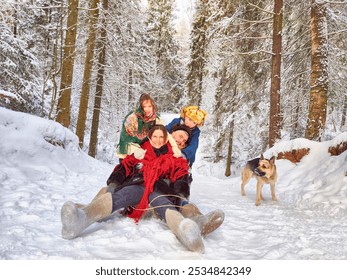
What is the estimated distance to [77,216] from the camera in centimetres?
293

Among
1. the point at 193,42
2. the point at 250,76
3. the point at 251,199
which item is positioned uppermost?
the point at 193,42

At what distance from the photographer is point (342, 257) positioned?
111 inches

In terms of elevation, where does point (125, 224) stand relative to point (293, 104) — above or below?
below

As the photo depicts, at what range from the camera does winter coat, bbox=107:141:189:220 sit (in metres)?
3.74

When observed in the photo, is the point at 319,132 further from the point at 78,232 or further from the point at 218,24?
the point at 78,232

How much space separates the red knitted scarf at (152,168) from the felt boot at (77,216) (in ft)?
1.80

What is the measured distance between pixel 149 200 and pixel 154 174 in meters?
0.32

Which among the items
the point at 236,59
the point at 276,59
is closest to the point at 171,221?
the point at 276,59

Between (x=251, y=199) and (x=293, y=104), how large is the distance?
21.1ft

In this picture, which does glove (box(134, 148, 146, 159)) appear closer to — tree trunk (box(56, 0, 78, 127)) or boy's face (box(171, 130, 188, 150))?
boy's face (box(171, 130, 188, 150))

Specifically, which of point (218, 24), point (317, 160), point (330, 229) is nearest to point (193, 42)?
point (218, 24)

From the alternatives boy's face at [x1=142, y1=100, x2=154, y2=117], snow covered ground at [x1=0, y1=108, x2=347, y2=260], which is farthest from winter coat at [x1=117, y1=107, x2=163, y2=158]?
snow covered ground at [x1=0, y1=108, x2=347, y2=260]

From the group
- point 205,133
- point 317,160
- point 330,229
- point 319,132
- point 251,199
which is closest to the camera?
point 330,229

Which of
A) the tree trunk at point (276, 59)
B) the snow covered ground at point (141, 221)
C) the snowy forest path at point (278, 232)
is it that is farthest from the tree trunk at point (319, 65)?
the snowy forest path at point (278, 232)
